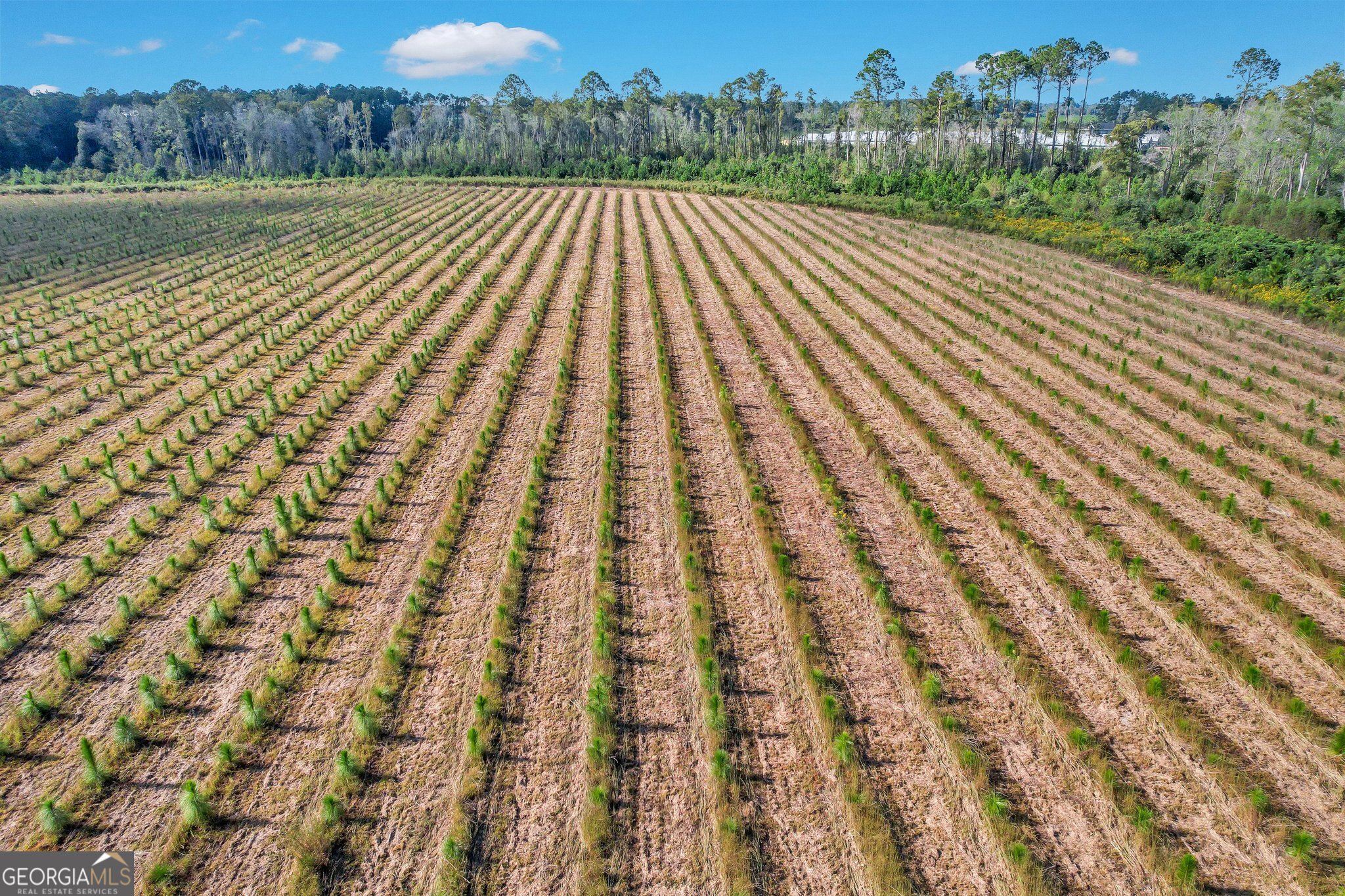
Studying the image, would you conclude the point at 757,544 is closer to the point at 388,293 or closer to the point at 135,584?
the point at 135,584

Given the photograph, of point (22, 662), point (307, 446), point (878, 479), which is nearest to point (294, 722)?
point (22, 662)

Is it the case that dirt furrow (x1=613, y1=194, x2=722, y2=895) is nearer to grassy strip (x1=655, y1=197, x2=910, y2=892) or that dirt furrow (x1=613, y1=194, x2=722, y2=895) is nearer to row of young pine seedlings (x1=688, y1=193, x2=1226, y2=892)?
grassy strip (x1=655, y1=197, x2=910, y2=892)

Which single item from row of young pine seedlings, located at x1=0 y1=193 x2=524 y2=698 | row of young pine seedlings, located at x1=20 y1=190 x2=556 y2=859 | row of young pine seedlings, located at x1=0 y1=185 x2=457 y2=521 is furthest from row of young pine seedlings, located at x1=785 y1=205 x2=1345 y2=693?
row of young pine seedlings, located at x1=0 y1=185 x2=457 y2=521

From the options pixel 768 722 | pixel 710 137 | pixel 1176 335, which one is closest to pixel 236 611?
pixel 768 722

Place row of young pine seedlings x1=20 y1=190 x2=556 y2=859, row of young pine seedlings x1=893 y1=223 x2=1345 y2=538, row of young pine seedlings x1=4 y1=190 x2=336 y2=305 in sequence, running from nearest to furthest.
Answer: row of young pine seedlings x1=20 y1=190 x2=556 y2=859, row of young pine seedlings x1=893 y1=223 x2=1345 y2=538, row of young pine seedlings x1=4 y1=190 x2=336 y2=305

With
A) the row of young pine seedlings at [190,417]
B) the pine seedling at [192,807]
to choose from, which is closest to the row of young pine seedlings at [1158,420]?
the pine seedling at [192,807]

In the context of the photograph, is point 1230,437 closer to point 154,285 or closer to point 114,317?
point 114,317

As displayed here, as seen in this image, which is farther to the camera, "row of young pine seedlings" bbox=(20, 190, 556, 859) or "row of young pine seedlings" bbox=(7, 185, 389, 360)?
"row of young pine seedlings" bbox=(7, 185, 389, 360)
